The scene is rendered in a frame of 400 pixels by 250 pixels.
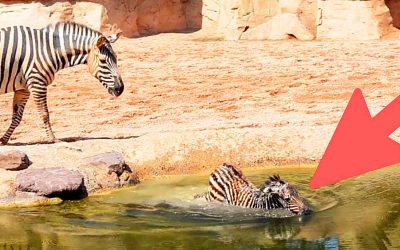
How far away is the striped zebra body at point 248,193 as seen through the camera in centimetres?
807

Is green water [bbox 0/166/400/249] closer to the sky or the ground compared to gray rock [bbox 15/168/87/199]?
closer to the ground

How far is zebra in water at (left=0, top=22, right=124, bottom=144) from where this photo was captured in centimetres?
1091

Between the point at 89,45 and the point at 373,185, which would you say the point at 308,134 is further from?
the point at 89,45

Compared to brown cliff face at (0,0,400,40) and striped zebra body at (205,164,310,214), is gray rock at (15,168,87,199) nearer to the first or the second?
striped zebra body at (205,164,310,214)

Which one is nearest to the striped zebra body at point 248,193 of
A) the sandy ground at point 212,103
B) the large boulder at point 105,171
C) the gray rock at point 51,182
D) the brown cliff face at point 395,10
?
the large boulder at point 105,171

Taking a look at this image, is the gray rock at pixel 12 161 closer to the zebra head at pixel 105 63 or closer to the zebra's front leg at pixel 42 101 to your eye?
the zebra's front leg at pixel 42 101

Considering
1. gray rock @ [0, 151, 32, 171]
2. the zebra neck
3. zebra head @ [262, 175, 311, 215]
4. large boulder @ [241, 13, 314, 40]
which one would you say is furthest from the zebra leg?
large boulder @ [241, 13, 314, 40]

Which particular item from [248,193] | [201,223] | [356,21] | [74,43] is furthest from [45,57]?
[356,21]

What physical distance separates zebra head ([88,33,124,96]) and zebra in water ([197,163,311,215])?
2.63m

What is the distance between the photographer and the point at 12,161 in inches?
369

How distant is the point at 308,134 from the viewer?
1091 cm

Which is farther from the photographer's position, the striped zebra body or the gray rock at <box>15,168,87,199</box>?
the gray rock at <box>15,168,87,199</box>

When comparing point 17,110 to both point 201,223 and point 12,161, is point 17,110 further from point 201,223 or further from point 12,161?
point 201,223

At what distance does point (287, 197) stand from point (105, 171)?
93.6 inches
